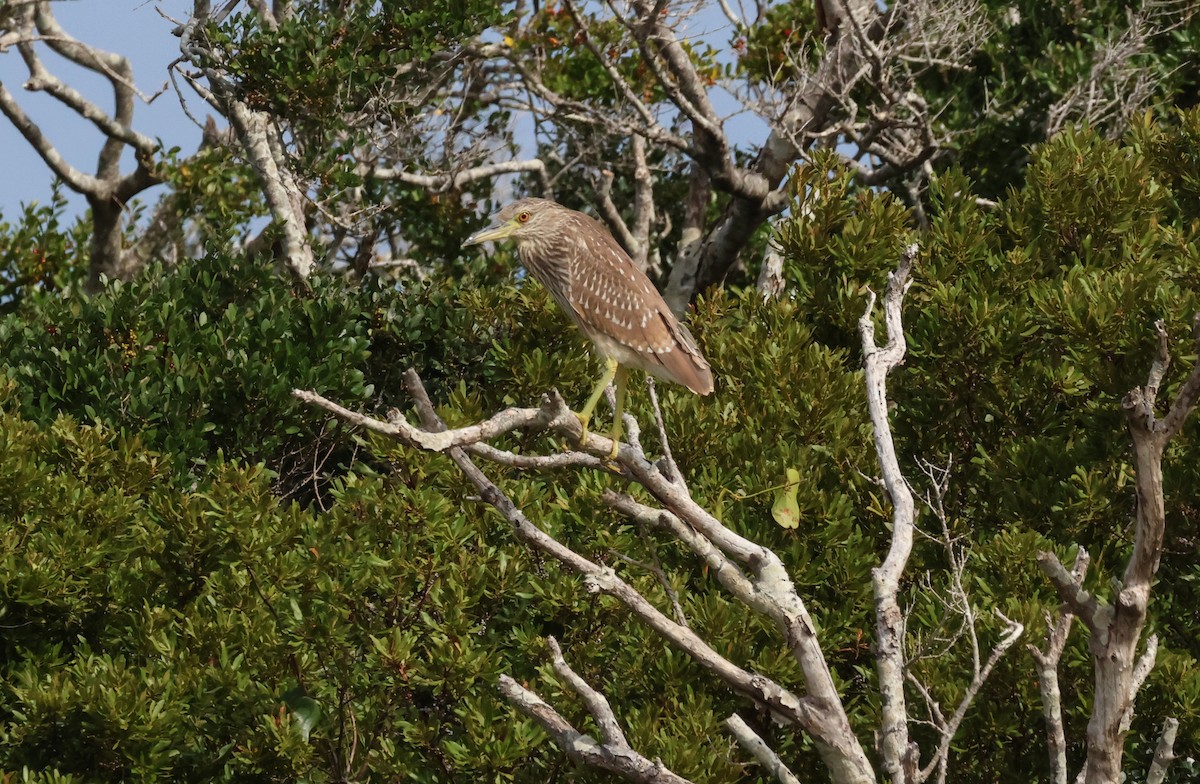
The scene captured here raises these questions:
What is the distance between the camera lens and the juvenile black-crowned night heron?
6207 mm

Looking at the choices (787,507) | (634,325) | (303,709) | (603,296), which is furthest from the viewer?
(603,296)

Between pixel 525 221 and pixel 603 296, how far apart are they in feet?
2.98

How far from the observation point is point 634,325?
Answer: 6.22 metres

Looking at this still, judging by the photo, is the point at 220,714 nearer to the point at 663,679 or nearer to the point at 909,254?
the point at 663,679

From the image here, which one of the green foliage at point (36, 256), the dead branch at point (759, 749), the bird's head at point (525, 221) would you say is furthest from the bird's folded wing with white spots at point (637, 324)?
the green foliage at point (36, 256)

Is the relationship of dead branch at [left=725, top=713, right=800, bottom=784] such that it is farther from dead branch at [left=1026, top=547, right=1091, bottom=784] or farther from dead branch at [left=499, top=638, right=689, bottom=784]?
dead branch at [left=1026, top=547, right=1091, bottom=784]

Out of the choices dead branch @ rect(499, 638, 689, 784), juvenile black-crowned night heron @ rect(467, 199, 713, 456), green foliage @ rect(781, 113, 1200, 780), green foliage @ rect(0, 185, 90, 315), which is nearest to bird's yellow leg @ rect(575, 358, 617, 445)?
juvenile black-crowned night heron @ rect(467, 199, 713, 456)

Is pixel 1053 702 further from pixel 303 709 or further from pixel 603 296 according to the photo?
pixel 303 709

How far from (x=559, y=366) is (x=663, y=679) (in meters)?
2.49

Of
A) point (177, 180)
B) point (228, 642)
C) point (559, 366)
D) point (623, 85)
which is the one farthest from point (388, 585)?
point (177, 180)

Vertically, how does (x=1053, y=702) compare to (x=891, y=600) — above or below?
below

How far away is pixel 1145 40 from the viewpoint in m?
11.1

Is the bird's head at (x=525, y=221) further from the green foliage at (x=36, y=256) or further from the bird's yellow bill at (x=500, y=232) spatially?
the green foliage at (x=36, y=256)

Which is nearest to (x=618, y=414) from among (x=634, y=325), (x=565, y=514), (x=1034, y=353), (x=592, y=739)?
(x=634, y=325)
